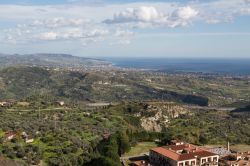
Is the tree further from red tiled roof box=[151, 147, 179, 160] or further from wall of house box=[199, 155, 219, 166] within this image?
wall of house box=[199, 155, 219, 166]

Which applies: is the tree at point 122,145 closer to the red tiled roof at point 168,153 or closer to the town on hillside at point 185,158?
the town on hillside at point 185,158

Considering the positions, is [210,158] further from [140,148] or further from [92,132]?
[92,132]

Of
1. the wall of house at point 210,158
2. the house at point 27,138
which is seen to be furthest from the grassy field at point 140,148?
the house at point 27,138

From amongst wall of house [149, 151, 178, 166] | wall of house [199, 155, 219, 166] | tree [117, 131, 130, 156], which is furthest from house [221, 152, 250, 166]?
tree [117, 131, 130, 156]

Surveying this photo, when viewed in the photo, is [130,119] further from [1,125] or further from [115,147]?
[115,147]

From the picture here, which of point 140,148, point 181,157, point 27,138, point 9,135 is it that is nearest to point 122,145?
point 140,148
